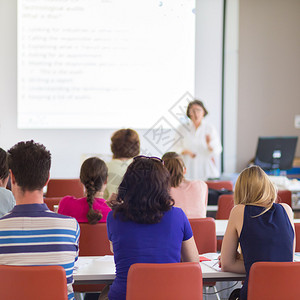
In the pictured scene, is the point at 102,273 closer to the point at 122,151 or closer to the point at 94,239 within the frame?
the point at 94,239

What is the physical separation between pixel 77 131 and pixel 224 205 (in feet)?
9.75

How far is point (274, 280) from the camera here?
2.15 m

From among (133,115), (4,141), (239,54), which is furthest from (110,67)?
(239,54)

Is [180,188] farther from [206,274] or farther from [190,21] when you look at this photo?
[190,21]

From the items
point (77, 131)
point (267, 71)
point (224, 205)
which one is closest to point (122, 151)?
point (224, 205)

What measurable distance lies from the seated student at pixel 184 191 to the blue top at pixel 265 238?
1.13 m

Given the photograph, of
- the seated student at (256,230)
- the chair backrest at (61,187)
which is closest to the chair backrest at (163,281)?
the seated student at (256,230)

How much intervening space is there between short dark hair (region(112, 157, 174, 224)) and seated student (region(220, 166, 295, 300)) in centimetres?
44

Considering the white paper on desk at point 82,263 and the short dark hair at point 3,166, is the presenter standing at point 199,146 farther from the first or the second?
the white paper on desk at point 82,263

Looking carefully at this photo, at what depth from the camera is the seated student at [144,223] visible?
7.27 feet

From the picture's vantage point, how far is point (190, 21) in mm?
6484

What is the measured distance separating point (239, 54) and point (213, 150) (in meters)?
2.16

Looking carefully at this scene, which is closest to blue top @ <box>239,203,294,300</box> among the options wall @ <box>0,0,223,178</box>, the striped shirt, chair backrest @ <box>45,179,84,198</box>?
the striped shirt

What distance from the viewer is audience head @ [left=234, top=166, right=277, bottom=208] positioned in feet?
8.29
